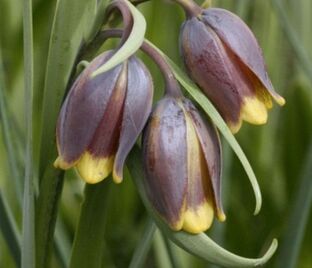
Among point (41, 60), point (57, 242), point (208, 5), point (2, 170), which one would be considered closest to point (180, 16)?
point (41, 60)

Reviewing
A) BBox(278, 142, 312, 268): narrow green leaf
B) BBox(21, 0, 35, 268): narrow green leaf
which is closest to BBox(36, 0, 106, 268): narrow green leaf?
BBox(21, 0, 35, 268): narrow green leaf

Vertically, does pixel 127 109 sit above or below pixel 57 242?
above

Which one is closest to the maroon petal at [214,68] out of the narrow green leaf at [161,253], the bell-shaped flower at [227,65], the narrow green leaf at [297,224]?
the bell-shaped flower at [227,65]

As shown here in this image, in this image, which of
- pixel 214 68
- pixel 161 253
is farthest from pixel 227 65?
pixel 161 253

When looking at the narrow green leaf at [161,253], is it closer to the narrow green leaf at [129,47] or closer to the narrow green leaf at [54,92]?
the narrow green leaf at [54,92]

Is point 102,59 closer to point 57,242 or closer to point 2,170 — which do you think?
point 57,242

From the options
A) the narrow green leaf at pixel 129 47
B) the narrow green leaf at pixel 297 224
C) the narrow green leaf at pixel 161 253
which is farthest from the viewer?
the narrow green leaf at pixel 161 253
